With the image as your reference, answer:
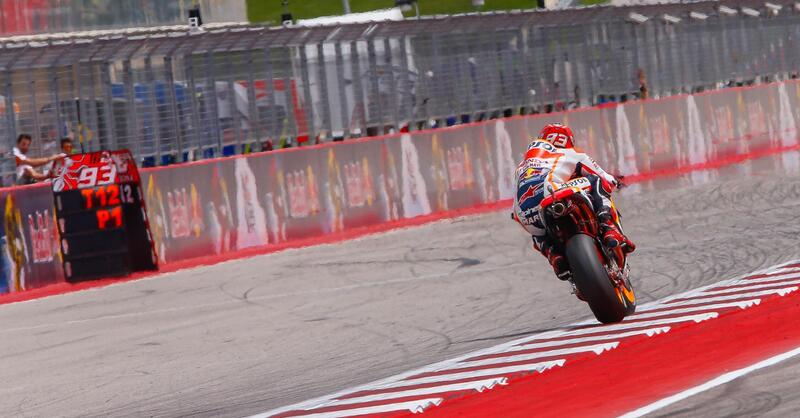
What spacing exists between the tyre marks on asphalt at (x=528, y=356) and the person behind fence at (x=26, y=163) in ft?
27.4

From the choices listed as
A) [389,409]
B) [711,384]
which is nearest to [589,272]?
[711,384]

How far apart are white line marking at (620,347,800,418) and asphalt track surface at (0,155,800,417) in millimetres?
97

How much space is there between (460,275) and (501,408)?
25.1 ft

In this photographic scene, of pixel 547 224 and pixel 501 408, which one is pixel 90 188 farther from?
pixel 501 408

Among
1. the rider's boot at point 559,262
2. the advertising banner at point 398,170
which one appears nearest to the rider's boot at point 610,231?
the rider's boot at point 559,262

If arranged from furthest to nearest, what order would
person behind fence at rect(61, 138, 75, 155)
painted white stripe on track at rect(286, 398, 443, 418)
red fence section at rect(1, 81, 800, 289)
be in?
red fence section at rect(1, 81, 800, 289), person behind fence at rect(61, 138, 75, 155), painted white stripe on track at rect(286, 398, 443, 418)

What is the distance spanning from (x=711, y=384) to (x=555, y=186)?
2.61 meters

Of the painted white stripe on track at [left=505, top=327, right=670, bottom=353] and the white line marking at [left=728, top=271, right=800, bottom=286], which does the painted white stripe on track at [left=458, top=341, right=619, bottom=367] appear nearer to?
the painted white stripe on track at [left=505, top=327, right=670, bottom=353]

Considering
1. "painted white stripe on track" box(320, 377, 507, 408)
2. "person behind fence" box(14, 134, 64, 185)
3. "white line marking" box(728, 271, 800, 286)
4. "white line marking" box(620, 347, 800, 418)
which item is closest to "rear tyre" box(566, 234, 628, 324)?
"painted white stripe on track" box(320, 377, 507, 408)

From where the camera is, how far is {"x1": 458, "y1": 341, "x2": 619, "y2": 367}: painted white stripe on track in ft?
30.6

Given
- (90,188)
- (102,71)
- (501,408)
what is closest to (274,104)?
(102,71)

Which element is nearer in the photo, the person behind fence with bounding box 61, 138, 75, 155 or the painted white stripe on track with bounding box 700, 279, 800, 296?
the painted white stripe on track with bounding box 700, 279, 800, 296

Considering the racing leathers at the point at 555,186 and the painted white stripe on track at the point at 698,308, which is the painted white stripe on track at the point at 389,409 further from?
the painted white stripe on track at the point at 698,308

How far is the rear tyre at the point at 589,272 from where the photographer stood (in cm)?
982
